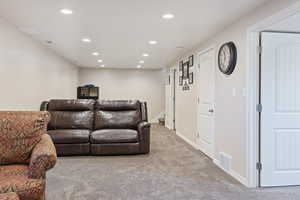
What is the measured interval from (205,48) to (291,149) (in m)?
2.31

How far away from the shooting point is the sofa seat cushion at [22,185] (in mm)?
1667

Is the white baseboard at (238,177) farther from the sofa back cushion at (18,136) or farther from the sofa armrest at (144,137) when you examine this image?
the sofa back cushion at (18,136)

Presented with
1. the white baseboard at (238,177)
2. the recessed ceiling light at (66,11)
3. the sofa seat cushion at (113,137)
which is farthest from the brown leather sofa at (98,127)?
the recessed ceiling light at (66,11)

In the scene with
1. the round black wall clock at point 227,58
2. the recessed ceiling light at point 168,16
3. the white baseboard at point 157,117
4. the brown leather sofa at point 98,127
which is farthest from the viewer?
the white baseboard at point 157,117

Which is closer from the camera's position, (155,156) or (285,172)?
(285,172)

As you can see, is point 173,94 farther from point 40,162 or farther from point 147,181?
point 40,162

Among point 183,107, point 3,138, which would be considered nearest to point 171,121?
A: point 183,107

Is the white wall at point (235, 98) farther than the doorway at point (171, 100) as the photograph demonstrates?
No

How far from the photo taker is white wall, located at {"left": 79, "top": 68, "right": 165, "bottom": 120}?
30.2 ft

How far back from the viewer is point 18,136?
7.22 feet

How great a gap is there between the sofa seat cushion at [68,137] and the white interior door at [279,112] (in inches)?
114

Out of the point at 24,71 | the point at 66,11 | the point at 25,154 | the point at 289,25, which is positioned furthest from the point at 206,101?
the point at 24,71

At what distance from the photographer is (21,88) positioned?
3926 millimetres

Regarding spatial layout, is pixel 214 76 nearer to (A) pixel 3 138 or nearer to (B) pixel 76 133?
(B) pixel 76 133
